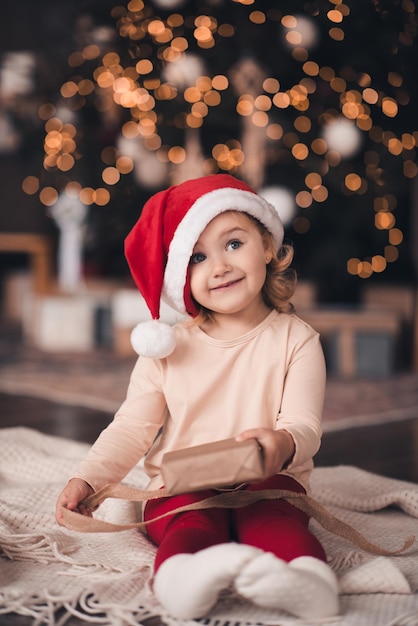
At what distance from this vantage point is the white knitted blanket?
93cm

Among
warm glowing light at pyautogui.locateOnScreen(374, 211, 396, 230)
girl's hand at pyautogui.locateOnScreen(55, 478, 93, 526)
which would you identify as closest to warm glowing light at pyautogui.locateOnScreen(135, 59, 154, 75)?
warm glowing light at pyautogui.locateOnScreen(374, 211, 396, 230)

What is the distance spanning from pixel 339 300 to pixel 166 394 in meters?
2.51

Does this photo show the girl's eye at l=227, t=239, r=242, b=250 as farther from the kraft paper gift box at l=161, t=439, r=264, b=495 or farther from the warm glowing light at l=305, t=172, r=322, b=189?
the warm glowing light at l=305, t=172, r=322, b=189

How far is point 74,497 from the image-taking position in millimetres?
1090

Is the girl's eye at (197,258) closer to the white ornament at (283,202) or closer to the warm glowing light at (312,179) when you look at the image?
the white ornament at (283,202)

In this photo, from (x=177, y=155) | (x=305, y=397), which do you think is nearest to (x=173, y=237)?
(x=305, y=397)

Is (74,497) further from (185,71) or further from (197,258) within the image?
(185,71)

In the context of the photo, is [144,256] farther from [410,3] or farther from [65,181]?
[65,181]

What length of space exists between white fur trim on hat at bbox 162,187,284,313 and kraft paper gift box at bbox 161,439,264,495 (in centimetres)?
28

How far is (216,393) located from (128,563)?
25cm

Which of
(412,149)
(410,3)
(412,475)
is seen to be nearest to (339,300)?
(412,149)

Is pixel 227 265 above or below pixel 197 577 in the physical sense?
above

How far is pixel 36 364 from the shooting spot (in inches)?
121

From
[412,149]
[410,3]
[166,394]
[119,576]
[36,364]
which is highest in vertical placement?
[410,3]
